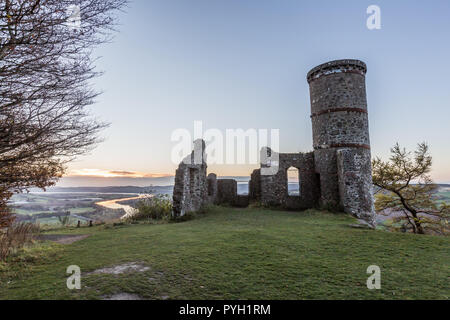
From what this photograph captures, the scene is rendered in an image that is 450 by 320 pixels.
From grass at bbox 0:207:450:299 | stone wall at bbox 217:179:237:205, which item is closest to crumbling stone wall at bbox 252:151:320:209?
stone wall at bbox 217:179:237:205

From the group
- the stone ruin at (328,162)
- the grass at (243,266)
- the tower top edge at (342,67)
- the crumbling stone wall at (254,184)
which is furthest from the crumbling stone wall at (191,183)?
the tower top edge at (342,67)

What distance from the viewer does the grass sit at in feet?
10.2

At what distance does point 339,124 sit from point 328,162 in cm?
217

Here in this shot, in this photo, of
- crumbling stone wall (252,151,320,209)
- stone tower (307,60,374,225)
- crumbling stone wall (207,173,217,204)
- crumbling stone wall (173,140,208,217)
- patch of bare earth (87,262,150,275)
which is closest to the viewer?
patch of bare earth (87,262,150,275)

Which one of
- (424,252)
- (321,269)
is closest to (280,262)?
(321,269)

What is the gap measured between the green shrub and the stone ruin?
993mm

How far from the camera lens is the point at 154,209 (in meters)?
11.1

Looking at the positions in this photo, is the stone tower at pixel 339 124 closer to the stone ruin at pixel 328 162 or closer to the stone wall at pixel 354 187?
the stone ruin at pixel 328 162

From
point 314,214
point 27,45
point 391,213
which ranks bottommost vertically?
point 391,213

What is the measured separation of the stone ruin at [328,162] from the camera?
11266mm

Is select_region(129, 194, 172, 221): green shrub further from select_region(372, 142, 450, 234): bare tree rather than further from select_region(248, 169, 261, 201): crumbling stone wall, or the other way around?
select_region(372, 142, 450, 234): bare tree
